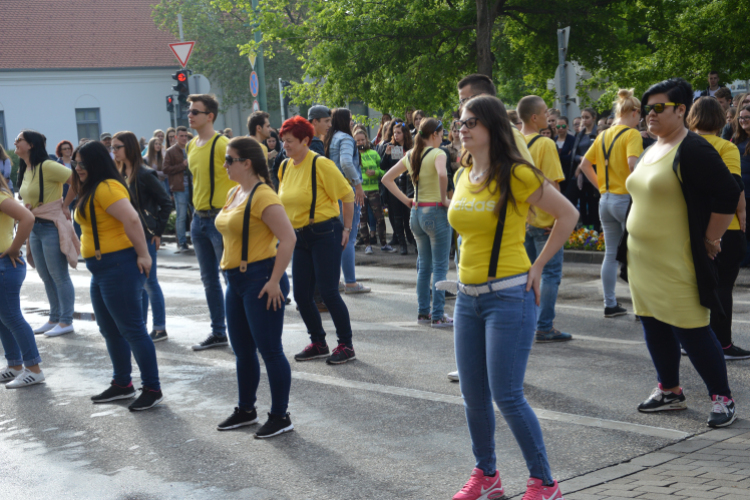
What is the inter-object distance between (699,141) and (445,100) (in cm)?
1723

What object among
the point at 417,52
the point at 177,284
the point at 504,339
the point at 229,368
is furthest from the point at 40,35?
the point at 504,339

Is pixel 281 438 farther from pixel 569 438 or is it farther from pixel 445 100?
pixel 445 100

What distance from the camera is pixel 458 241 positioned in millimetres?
4961

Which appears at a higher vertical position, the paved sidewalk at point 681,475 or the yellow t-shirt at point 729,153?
the yellow t-shirt at point 729,153

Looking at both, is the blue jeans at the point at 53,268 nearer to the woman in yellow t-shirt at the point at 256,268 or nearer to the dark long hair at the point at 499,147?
the woman in yellow t-shirt at the point at 256,268

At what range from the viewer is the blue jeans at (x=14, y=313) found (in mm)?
6742

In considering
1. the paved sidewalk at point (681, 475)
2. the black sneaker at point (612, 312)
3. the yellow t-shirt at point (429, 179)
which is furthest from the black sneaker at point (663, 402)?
the yellow t-shirt at point (429, 179)

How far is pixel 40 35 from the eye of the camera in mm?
47438

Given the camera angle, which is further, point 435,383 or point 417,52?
point 417,52

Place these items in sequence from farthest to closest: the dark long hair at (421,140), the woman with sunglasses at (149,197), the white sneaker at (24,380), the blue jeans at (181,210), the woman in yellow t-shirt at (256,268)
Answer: the blue jeans at (181,210), the dark long hair at (421,140), the woman with sunglasses at (149,197), the white sneaker at (24,380), the woman in yellow t-shirt at (256,268)

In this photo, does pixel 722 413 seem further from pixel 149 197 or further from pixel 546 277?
pixel 149 197

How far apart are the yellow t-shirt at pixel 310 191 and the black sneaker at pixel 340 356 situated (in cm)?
104

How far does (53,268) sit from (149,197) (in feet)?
4.78

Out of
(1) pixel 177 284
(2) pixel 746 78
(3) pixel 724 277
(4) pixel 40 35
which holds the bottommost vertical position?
(1) pixel 177 284
